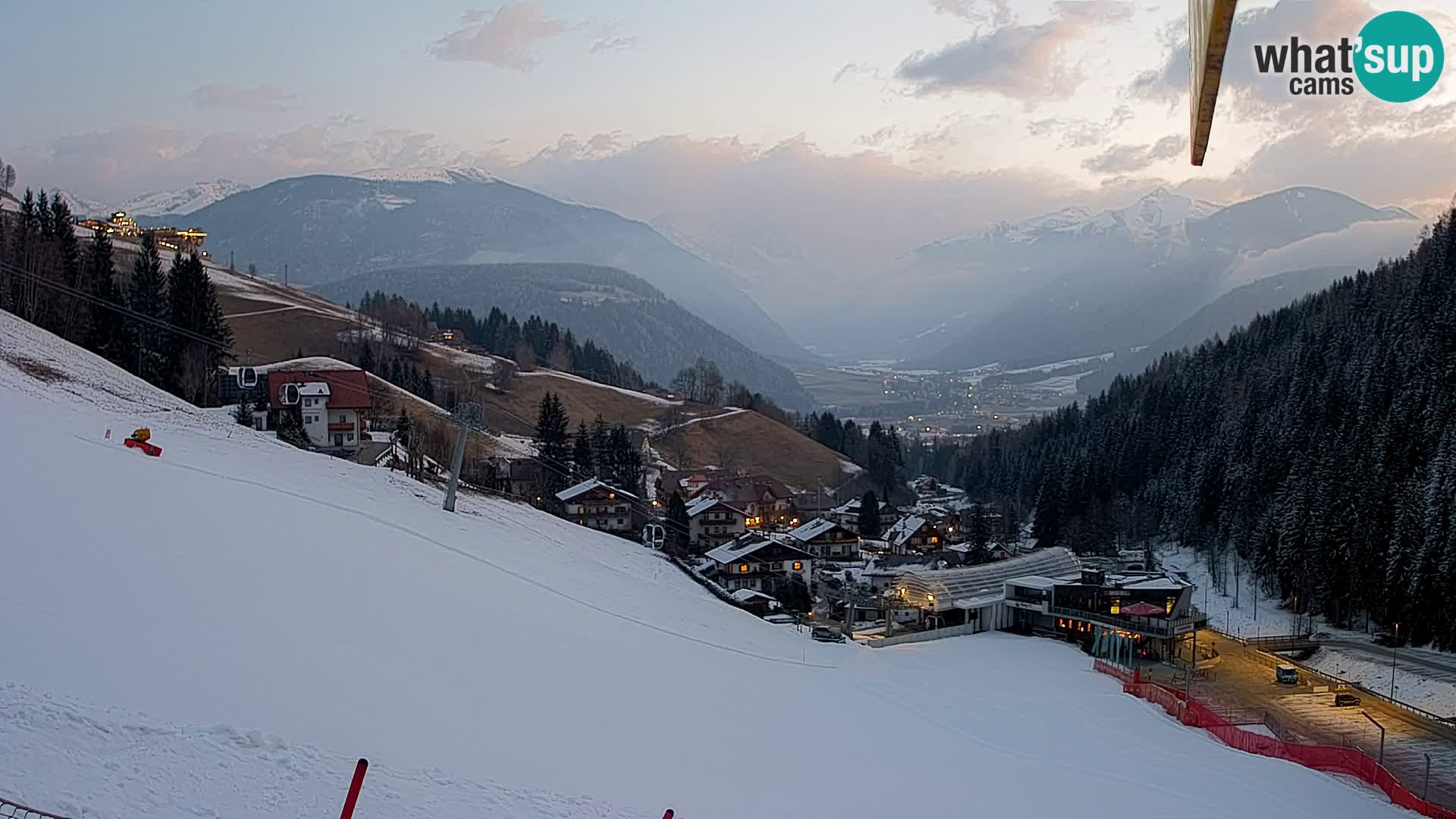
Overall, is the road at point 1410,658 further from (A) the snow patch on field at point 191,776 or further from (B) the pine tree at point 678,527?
(A) the snow patch on field at point 191,776

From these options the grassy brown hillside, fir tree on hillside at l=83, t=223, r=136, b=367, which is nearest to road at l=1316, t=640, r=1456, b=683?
the grassy brown hillside

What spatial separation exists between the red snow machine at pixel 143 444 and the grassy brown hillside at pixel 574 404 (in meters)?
63.3

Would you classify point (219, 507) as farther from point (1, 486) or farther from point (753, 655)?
point (753, 655)

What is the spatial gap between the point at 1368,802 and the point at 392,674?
19.0 metres

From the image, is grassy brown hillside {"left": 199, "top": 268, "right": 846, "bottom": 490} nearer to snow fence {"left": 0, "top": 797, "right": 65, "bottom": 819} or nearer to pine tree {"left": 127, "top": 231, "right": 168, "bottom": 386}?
pine tree {"left": 127, "top": 231, "right": 168, "bottom": 386}

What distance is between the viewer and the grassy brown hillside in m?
90.9

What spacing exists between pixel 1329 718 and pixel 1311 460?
83.8ft

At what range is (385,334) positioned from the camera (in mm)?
104812

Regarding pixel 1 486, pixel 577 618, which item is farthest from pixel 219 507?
pixel 577 618

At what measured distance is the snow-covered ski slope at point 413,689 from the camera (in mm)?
8562

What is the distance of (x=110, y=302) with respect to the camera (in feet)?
151

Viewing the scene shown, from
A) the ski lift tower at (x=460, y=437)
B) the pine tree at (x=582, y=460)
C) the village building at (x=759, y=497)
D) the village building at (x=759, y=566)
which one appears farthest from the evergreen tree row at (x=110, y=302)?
the village building at (x=759, y=497)

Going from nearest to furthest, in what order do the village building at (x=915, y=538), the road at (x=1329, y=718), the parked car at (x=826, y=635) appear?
the road at (x=1329, y=718) < the parked car at (x=826, y=635) < the village building at (x=915, y=538)

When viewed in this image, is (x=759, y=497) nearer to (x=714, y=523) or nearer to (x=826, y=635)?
(x=714, y=523)
